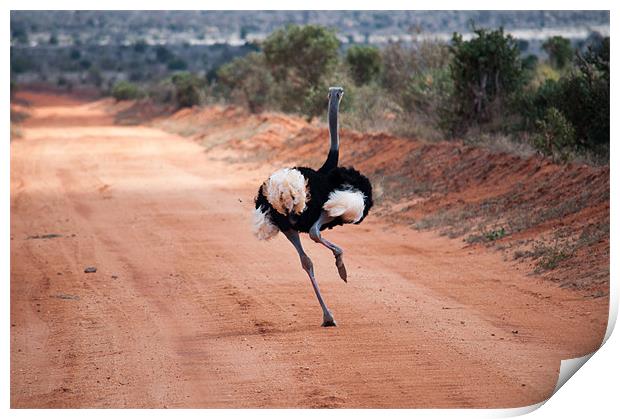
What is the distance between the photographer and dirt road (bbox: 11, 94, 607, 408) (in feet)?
20.3

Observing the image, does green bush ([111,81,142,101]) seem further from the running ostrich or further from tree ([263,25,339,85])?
the running ostrich

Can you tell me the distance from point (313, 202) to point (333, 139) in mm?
740

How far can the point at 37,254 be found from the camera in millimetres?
11617

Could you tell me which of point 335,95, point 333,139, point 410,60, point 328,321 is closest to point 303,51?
point 410,60

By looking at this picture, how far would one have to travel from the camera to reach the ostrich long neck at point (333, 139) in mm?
7824

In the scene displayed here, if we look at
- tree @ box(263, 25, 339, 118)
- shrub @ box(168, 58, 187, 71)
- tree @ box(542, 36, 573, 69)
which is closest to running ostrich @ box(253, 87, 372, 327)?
tree @ box(542, 36, 573, 69)

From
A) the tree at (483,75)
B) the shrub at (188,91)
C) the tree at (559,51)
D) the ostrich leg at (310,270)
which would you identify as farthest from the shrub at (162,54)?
the ostrich leg at (310,270)

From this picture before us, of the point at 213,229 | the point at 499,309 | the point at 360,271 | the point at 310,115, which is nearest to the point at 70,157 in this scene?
the point at 310,115

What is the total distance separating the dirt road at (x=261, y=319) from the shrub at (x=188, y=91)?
2604 centimetres

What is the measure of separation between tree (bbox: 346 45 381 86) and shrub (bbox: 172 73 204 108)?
9.28 m

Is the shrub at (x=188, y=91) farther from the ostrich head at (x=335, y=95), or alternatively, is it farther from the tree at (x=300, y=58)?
the ostrich head at (x=335, y=95)

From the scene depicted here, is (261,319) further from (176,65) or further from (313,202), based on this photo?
(176,65)
